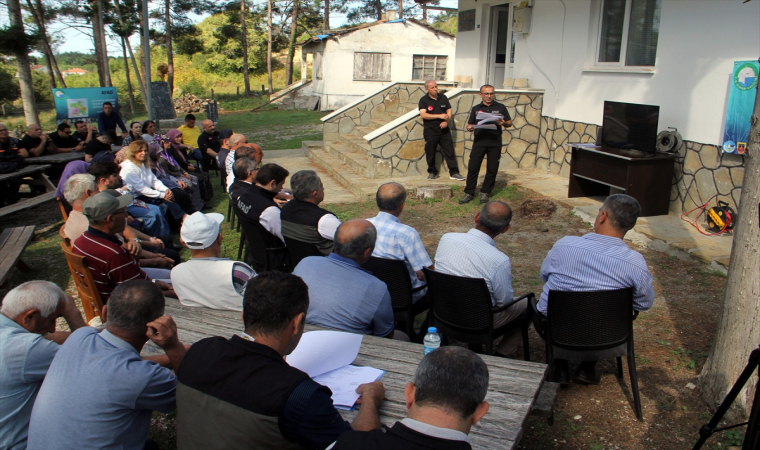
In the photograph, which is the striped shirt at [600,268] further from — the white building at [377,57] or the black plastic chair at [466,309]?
the white building at [377,57]

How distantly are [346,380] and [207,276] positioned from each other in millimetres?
1316

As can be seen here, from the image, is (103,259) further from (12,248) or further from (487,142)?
(487,142)

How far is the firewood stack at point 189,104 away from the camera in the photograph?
93.0ft

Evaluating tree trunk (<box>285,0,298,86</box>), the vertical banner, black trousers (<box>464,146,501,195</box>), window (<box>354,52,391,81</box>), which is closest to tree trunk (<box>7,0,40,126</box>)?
black trousers (<box>464,146,501,195</box>)

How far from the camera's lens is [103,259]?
11.5 ft

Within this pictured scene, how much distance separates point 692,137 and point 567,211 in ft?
5.44

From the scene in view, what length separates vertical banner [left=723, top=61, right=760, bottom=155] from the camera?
5.77 metres

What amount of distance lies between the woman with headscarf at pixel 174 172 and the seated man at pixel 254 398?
5862 mm

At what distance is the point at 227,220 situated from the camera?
7465 mm

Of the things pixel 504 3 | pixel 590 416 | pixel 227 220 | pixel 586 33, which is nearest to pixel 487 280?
pixel 590 416

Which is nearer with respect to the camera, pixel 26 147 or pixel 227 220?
pixel 227 220

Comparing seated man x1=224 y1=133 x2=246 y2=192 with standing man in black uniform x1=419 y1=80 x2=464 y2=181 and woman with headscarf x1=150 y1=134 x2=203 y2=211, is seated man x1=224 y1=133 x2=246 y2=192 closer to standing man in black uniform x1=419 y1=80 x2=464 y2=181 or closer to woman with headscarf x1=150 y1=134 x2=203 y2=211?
woman with headscarf x1=150 y1=134 x2=203 y2=211

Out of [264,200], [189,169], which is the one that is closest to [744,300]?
[264,200]

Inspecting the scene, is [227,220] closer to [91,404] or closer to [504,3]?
[91,404]
